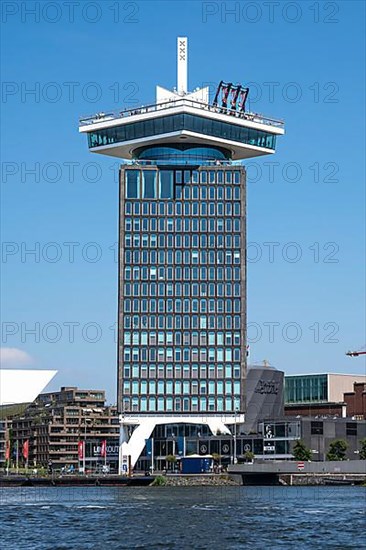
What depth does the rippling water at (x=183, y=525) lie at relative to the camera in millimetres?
73125

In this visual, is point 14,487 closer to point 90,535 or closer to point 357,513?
point 357,513

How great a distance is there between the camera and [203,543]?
73.2 meters

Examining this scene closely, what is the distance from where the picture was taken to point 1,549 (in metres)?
69.2

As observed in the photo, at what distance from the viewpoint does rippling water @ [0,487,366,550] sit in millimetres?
73125

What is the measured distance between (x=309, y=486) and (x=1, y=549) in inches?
5143

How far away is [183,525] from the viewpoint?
289 feet

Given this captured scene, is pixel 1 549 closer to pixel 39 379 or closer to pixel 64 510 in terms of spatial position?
pixel 39 379

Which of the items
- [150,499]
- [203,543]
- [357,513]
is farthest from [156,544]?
[150,499]

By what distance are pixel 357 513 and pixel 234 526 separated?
68.6ft

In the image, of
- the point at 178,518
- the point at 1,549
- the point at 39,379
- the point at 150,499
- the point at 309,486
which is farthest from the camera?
the point at 309,486

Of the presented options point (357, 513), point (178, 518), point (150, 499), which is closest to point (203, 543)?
point (178, 518)

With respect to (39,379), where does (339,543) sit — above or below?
below

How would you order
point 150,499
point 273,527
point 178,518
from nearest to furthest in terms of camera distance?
1. point 273,527
2. point 178,518
3. point 150,499

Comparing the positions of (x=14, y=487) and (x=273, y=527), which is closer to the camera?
(x=273, y=527)
